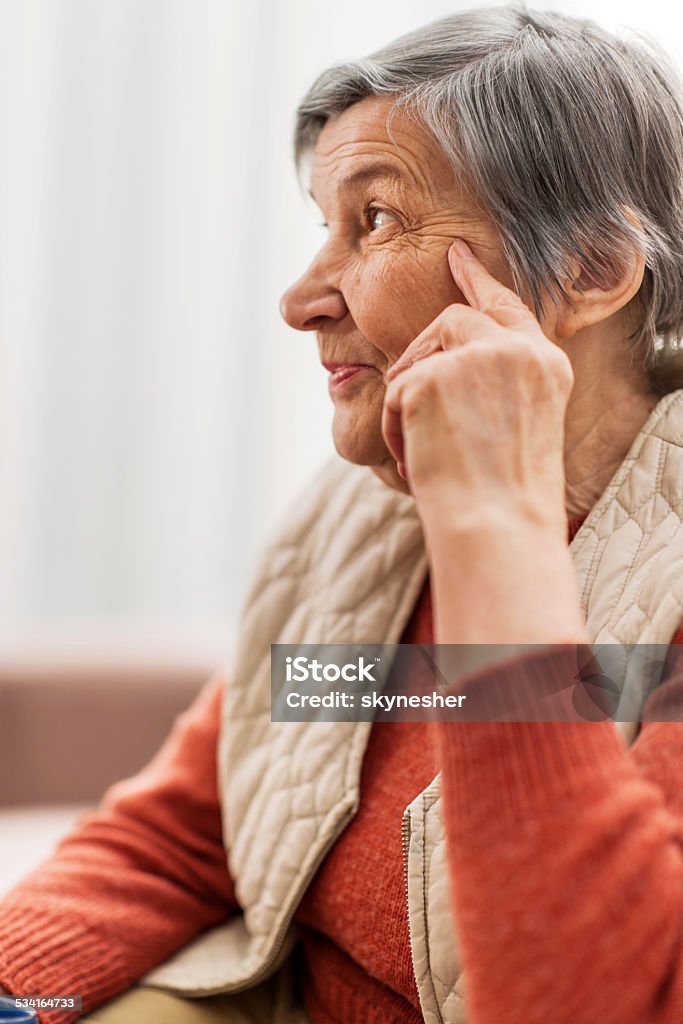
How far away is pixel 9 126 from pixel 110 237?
1.06ft

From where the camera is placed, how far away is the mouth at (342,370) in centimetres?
94

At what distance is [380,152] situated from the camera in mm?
895

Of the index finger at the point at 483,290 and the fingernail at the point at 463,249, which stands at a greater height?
the fingernail at the point at 463,249

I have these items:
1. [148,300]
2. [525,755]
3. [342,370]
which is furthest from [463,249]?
[148,300]

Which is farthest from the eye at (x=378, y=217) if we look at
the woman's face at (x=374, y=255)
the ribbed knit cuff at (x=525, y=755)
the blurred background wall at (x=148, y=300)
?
the blurred background wall at (x=148, y=300)

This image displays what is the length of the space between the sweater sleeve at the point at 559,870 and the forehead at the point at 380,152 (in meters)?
0.48

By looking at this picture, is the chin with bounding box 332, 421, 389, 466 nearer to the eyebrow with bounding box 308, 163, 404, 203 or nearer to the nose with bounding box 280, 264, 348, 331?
the nose with bounding box 280, 264, 348, 331

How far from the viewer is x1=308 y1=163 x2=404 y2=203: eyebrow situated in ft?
2.92

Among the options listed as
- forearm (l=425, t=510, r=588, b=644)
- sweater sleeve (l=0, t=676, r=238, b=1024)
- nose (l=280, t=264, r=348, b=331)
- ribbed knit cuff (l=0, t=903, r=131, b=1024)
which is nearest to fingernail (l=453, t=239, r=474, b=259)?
nose (l=280, t=264, r=348, b=331)

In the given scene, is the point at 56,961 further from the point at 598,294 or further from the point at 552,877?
the point at 598,294

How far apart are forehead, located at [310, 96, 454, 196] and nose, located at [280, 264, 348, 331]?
0.09 m

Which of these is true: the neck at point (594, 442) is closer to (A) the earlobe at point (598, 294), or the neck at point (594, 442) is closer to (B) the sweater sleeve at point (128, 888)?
(A) the earlobe at point (598, 294)

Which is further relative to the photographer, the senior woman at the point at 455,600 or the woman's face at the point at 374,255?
the woman's face at the point at 374,255

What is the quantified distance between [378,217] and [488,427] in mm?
327
